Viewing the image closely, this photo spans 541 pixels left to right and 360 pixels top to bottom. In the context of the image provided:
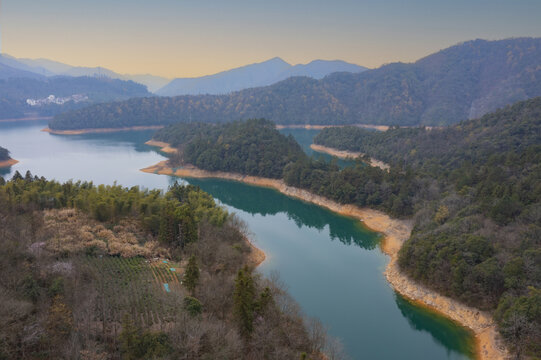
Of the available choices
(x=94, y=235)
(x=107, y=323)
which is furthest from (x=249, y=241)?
(x=107, y=323)

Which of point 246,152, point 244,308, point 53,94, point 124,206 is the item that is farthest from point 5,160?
point 53,94

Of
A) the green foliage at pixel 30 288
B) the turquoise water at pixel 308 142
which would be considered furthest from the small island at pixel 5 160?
the green foliage at pixel 30 288

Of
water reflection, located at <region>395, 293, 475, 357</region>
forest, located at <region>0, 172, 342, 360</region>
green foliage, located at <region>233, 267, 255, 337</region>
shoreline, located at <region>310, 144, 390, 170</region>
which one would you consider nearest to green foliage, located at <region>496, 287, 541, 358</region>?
water reflection, located at <region>395, 293, 475, 357</region>

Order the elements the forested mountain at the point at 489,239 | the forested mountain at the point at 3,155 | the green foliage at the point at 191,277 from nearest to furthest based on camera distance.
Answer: the green foliage at the point at 191,277, the forested mountain at the point at 489,239, the forested mountain at the point at 3,155

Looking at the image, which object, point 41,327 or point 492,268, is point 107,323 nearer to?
point 41,327

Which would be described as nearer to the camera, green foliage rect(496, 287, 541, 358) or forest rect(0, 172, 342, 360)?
forest rect(0, 172, 342, 360)

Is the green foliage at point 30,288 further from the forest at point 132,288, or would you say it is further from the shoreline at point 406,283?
the shoreline at point 406,283

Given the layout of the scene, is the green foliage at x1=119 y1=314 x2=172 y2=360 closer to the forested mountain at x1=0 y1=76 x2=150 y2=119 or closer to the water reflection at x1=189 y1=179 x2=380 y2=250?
the water reflection at x1=189 y1=179 x2=380 y2=250
